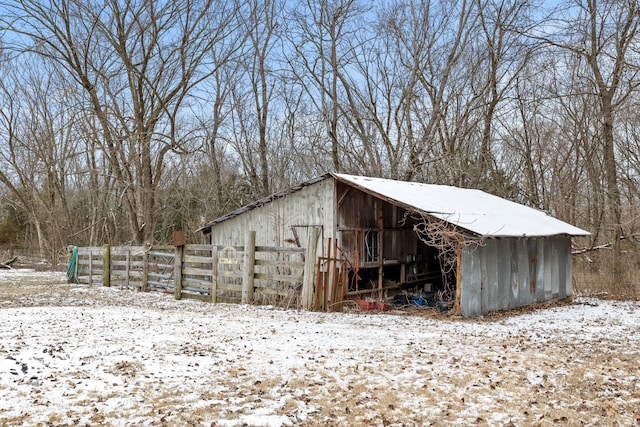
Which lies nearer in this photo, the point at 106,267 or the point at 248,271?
the point at 248,271

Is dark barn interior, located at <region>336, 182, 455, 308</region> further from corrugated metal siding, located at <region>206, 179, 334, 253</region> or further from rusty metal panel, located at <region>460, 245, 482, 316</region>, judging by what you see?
rusty metal panel, located at <region>460, 245, 482, 316</region>

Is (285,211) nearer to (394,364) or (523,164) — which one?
(394,364)

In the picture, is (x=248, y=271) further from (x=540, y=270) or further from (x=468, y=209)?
(x=540, y=270)

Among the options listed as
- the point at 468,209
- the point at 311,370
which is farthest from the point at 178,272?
the point at 311,370

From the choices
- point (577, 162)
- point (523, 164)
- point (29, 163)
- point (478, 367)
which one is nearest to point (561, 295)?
point (478, 367)

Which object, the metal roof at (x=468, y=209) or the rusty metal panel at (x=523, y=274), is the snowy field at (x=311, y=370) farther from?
the metal roof at (x=468, y=209)

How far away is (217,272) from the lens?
14641 millimetres

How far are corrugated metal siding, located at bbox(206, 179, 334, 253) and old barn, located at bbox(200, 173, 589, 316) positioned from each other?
0.09 ft

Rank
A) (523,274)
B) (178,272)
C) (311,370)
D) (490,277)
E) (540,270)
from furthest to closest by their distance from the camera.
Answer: (178,272) → (540,270) → (523,274) → (490,277) → (311,370)

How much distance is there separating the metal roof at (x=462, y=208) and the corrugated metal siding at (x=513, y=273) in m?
0.40

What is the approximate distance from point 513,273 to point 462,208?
2161mm

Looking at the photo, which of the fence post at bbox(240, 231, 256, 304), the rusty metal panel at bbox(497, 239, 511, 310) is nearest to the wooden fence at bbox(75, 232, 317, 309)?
the fence post at bbox(240, 231, 256, 304)

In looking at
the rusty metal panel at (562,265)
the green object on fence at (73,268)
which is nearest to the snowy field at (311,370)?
the rusty metal panel at (562,265)

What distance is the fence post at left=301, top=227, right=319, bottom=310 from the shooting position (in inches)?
509
